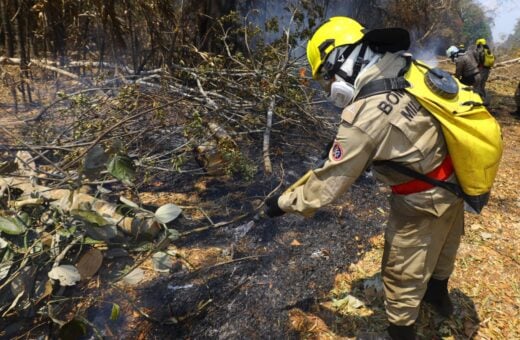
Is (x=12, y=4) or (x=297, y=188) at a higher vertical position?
(x=12, y=4)

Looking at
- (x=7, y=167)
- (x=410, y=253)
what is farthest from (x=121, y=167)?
(x=410, y=253)

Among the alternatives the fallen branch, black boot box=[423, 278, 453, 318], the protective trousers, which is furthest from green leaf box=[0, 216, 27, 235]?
black boot box=[423, 278, 453, 318]

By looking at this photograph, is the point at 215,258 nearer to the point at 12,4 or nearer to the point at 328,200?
the point at 328,200

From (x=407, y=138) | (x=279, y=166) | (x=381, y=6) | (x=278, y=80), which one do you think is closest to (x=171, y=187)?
(x=279, y=166)

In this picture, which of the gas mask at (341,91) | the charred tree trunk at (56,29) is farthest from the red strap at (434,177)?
the charred tree trunk at (56,29)

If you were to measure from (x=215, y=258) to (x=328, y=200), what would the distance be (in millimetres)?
1205

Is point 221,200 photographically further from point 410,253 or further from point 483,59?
point 483,59

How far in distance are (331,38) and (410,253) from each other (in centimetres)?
113

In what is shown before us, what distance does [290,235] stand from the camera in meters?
2.75

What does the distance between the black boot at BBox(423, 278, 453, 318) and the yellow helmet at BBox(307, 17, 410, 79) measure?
1457 millimetres

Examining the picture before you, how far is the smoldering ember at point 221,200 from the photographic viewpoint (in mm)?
1640

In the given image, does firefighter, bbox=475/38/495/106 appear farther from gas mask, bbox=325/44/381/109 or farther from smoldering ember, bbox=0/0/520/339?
gas mask, bbox=325/44/381/109

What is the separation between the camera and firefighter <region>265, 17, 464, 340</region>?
58.2 inches

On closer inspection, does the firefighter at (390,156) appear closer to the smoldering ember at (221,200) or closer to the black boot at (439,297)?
the smoldering ember at (221,200)
